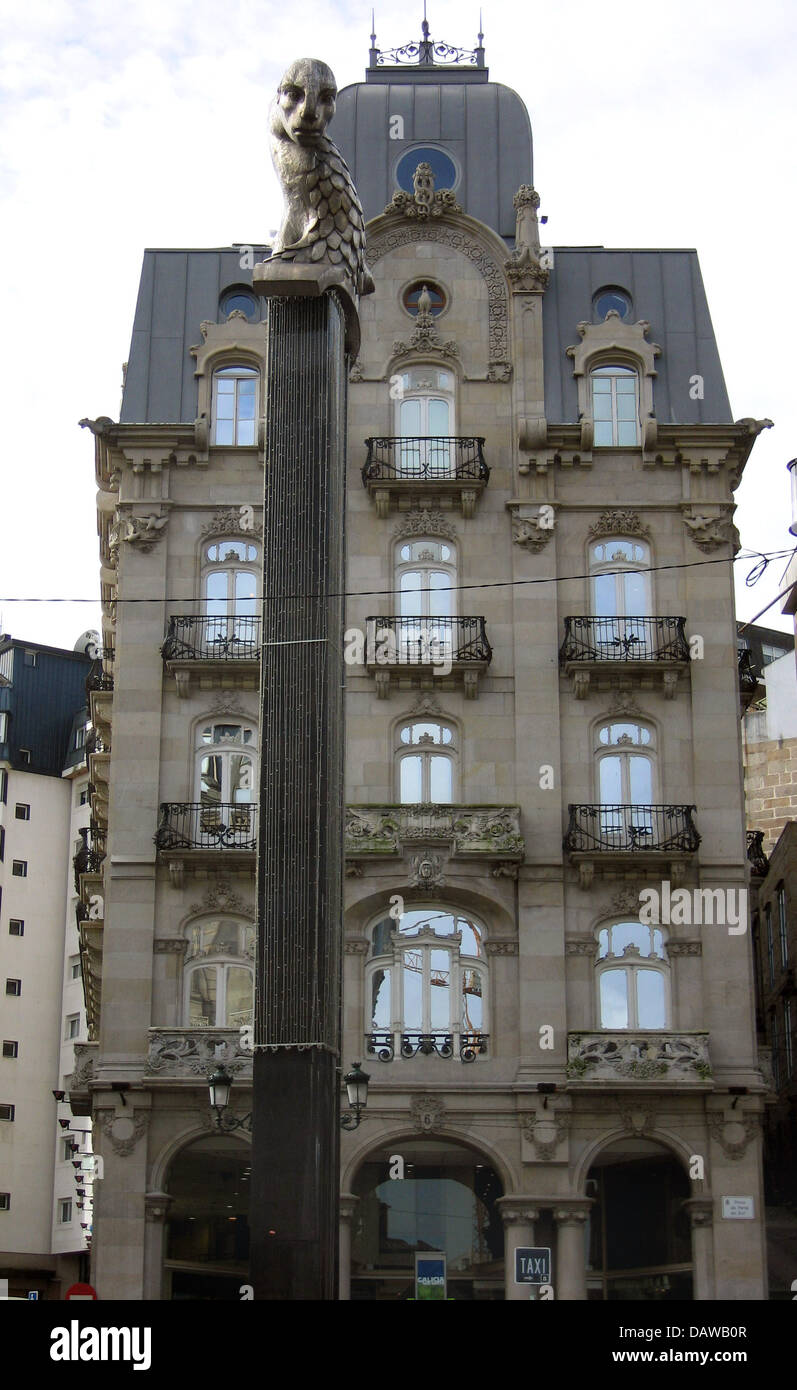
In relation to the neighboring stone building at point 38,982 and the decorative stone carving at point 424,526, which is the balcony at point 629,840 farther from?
the neighboring stone building at point 38,982

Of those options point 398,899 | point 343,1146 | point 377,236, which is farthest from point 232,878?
point 377,236

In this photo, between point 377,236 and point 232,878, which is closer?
point 232,878

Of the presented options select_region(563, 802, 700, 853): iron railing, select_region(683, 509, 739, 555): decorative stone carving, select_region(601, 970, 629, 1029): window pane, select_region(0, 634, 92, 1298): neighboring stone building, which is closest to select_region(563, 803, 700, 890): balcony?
select_region(563, 802, 700, 853): iron railing

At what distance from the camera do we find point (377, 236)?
4800 centimetres

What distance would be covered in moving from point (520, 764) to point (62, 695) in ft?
185

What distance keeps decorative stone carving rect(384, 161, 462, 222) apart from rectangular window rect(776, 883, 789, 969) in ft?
70.9

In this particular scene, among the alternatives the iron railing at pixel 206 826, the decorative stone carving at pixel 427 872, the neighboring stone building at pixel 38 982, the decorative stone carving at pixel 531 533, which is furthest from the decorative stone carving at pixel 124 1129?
the neighboring stone building at pixel 38 982

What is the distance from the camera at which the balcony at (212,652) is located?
44.9 m

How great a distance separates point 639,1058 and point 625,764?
265 inches

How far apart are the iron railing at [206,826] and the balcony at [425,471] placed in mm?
7675

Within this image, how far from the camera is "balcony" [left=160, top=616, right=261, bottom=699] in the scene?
147 ft
